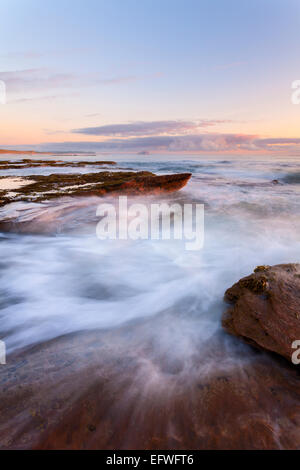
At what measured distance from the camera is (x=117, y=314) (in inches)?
141

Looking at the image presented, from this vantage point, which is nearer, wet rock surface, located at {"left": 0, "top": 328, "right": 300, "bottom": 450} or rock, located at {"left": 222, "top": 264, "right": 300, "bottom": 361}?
wet rock surface, located at {"left": 0, "top": 328, "right": 300, "bottom": 450}

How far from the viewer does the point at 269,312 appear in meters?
2.55

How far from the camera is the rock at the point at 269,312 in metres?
2.39

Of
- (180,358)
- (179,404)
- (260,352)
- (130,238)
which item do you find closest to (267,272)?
(260,352)

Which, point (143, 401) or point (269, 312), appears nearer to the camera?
point (143, 401)

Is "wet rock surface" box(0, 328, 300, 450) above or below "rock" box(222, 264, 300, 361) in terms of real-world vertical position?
below

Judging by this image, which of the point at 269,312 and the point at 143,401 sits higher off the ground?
the point at 269,312

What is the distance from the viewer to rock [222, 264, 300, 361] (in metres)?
2.39

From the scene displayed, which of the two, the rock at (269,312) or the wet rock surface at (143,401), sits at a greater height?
the rock at (269,312)

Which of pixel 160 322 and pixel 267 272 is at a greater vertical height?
pixel 267 272

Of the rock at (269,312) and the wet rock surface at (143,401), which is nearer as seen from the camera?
the wet rock surface at (143,401)
